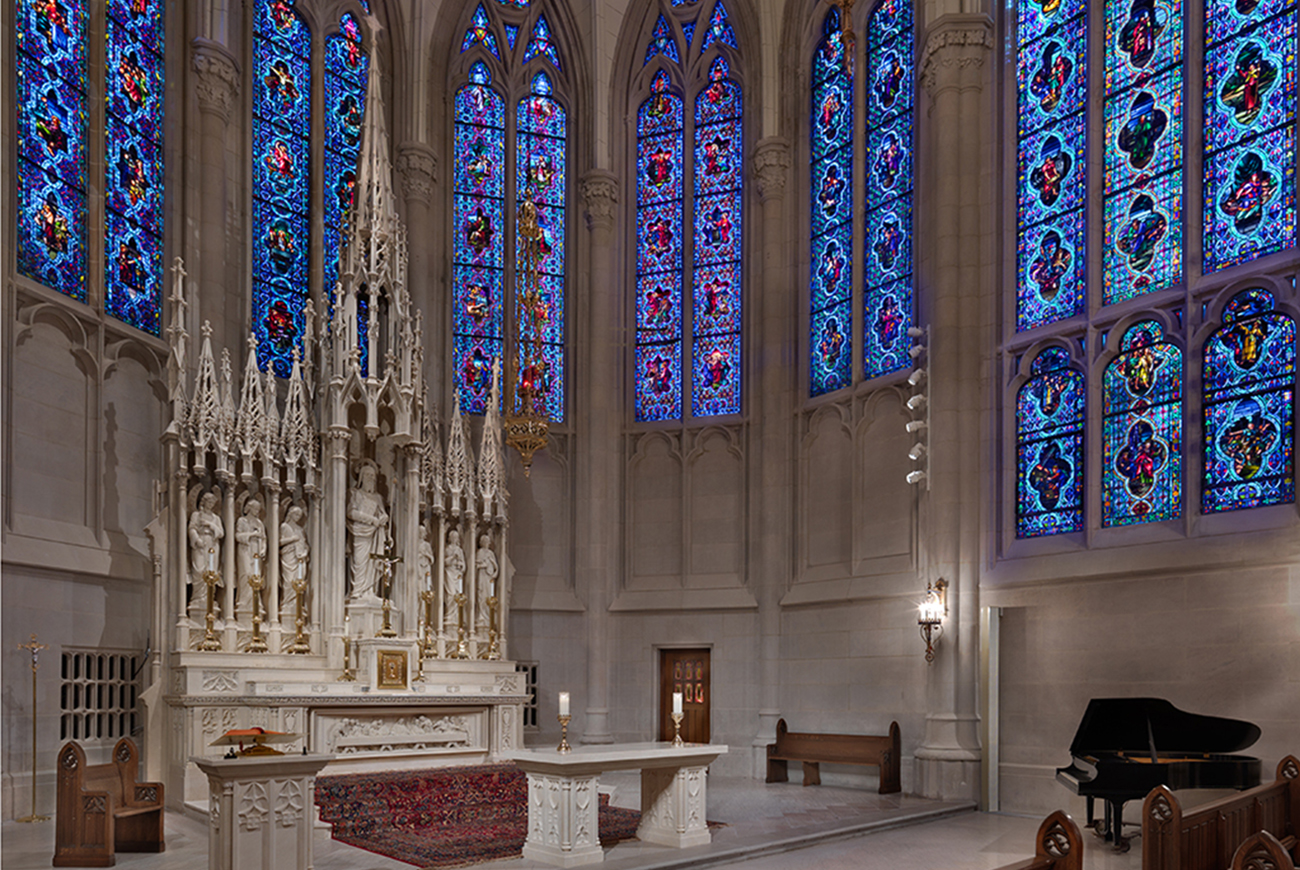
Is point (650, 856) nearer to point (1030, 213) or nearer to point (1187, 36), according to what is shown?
point (1030, 213)

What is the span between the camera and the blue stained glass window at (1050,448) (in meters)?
14.2

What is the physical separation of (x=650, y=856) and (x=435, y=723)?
19.4 feet

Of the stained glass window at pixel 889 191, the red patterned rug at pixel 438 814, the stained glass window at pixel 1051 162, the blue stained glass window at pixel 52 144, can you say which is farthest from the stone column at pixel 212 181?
the stained glass window at pixel 1051 162

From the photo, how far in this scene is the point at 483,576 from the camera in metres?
17.6

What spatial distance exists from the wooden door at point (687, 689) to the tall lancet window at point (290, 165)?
7475 millimetres

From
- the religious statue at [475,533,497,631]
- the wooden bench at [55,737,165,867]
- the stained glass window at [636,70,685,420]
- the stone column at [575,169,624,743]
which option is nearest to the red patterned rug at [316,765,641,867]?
the wooden bench at [55,737,165,867]

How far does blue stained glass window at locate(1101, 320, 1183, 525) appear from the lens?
519 inches

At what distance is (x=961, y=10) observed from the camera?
617 inches

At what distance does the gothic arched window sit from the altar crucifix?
13.9 feet

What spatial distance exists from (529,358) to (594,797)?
10385 millimetres

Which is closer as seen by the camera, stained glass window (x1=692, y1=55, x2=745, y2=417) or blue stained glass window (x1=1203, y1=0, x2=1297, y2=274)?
blue stained glass window (x1=1203, y1=0, x2=1297, y2=274)

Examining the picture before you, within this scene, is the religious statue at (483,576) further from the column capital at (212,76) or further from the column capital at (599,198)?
the column capital at (212,76)

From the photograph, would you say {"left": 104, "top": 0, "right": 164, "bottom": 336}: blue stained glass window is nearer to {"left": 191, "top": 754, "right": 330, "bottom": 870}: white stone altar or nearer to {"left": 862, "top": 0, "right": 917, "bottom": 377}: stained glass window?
{"left": 191, "top": 754, "right": 330, "bottom": 870}: white stone altar

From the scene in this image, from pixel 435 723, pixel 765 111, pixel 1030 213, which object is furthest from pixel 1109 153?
pixel 435 723
